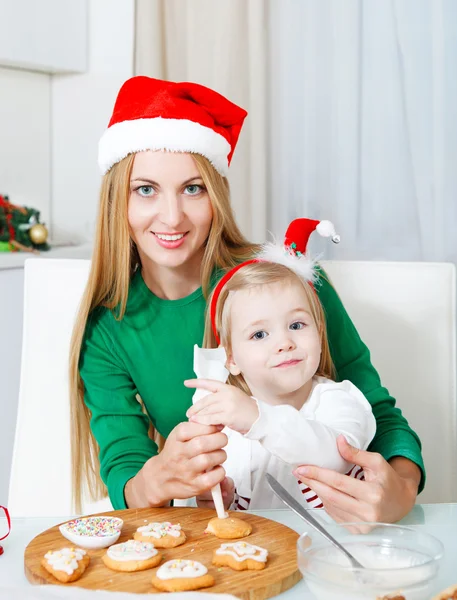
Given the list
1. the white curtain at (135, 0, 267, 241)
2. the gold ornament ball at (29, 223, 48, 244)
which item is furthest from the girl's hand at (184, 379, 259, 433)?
the gold ornament ball at (29, 223, 48, 244)

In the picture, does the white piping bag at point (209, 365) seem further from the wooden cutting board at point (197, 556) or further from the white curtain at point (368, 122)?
the white curtain at point (368, 122)

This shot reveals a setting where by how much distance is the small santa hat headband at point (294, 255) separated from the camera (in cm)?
127

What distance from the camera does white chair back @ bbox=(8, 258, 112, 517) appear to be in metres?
1.50

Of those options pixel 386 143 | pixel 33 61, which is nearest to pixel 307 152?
pixel 386 143

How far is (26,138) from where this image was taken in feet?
10.0

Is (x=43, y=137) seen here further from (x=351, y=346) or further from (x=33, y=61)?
(x=351, y=346)

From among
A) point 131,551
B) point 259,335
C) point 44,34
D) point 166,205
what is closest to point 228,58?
point 44,34

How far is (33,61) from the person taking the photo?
2793 mm

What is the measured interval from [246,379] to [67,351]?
1.47 ft

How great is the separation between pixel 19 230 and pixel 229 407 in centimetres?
190

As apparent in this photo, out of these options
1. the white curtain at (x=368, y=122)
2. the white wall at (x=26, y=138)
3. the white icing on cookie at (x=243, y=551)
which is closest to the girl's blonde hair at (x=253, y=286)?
the white icing on cookie at (x=243, y=551)

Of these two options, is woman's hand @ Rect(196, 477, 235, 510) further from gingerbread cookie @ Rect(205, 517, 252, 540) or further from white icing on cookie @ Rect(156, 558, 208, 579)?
white icing on cookie @ Rect(156, 558, 208, 579)

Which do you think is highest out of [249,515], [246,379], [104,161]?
[104,161]

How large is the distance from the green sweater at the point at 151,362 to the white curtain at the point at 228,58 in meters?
1.20
